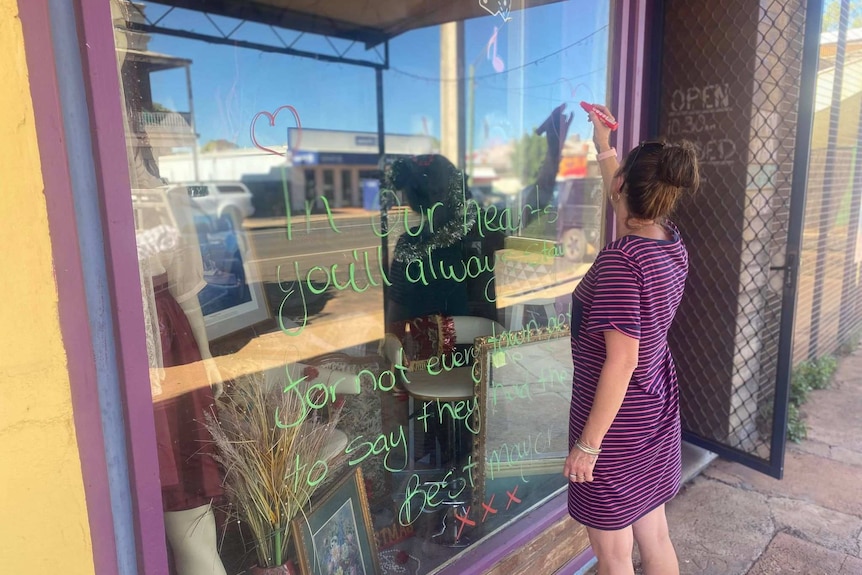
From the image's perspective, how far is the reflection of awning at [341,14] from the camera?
470 centimetres

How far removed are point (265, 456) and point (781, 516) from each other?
8.26ft

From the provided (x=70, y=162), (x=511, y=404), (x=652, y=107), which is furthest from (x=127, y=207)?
(x=652, y=107)

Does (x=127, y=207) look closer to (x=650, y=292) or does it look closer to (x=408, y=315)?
(x=650, y=292)

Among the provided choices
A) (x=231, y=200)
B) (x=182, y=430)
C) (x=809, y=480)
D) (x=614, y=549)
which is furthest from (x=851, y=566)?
(x=231, y=200)

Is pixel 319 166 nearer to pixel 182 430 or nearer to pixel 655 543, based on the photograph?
pixel 182 430

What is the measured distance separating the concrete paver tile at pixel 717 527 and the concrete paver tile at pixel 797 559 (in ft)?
0.13

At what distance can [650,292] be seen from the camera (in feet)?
4.87

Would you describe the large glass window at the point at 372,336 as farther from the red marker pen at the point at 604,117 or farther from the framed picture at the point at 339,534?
the red marker pen at the point at 604,117

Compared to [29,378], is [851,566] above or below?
below

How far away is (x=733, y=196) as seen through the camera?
113 inches

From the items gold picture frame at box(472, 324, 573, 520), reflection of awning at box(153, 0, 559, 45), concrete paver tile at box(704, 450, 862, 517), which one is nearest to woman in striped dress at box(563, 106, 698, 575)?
gold picture frame at box(472, 324, 573, 520)

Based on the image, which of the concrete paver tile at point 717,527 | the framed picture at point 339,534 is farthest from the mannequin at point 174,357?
the concrete paver tile at point 717,527

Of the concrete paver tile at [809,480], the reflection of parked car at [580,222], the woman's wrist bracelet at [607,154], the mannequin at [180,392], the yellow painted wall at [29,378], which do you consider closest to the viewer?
the yellow painted wall at [29,378]

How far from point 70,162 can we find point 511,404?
1.79 metres
